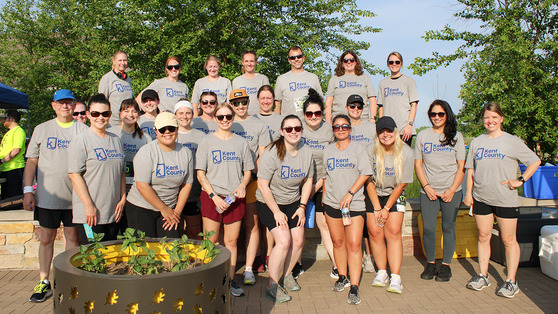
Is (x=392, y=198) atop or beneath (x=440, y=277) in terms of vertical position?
atop

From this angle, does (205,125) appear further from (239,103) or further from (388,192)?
(388,192)

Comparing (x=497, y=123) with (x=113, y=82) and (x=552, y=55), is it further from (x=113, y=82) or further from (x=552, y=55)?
(x=552, y=55)

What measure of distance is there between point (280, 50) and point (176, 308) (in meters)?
15.0

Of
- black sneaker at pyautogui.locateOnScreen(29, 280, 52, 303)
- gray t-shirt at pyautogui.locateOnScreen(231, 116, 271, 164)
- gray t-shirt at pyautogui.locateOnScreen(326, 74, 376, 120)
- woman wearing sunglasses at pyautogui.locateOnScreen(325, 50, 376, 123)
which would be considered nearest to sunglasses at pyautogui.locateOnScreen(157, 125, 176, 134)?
gray t-shirt at pyautogui.locateOnScreen(231, 116, 271, 164)

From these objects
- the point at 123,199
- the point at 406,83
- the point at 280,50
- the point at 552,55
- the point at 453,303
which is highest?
the point at 280,50

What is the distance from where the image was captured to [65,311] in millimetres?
2621

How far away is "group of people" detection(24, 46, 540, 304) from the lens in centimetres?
448

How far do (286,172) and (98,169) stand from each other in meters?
1.90

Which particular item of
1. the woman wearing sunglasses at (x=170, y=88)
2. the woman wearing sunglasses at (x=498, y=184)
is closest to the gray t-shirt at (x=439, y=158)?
the woman wearing sunglasses at (x=498, y=184)

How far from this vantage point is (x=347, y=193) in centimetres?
476

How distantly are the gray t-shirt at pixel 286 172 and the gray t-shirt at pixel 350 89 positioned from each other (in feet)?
5.27

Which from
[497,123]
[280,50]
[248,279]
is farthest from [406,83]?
[280,50]

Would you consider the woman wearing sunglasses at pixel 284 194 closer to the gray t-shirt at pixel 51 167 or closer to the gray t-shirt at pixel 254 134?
the gray t-shirt at pixel 254 134

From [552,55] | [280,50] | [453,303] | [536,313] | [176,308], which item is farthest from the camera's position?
[280,50]
